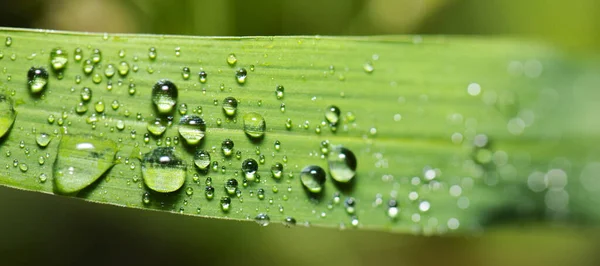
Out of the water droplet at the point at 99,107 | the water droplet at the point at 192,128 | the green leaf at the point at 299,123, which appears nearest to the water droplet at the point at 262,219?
the green leaf at the point at 299,123

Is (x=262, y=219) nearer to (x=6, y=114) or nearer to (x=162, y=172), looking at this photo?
(x=162, y=172)

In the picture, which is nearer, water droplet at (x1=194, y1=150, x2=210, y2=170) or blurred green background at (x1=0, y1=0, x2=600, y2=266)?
water droplet at (x1=194, y1=150, x2=210, y2=170)

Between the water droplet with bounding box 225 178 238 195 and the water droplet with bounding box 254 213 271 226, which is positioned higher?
the water droplet with bounding box 225 178 238 195

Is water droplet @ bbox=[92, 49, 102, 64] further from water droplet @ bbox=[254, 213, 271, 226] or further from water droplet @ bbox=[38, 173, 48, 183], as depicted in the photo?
water droplet @ bbox=[254, 213, 271, 226]

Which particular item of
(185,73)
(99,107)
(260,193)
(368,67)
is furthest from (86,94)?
(368,67)

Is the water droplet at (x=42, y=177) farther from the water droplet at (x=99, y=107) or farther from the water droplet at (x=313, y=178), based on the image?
the water droplet at (x=313, y=178)

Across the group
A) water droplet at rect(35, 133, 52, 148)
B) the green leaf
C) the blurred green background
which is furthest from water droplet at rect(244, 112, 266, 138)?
the blurred green background
